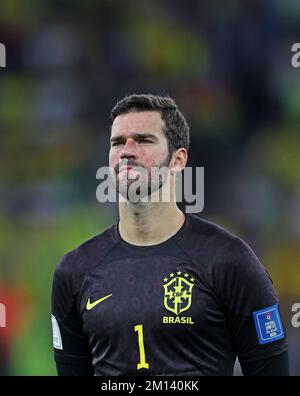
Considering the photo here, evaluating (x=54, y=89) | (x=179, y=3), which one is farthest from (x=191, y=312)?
(x=179, y=3)

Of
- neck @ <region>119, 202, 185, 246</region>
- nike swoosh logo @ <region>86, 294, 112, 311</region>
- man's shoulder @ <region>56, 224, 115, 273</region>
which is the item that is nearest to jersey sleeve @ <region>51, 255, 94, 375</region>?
man's shoulder @ <region>56, 224, 115, 273</region>

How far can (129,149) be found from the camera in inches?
123

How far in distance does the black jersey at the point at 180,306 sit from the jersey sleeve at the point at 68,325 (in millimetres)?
49

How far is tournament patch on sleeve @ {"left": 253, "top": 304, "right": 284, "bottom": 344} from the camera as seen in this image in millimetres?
3137

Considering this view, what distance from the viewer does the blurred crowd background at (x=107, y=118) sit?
7.09 m

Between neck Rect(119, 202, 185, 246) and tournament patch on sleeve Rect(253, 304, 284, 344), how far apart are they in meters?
0.52

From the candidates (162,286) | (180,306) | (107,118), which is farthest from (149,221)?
(107,118)

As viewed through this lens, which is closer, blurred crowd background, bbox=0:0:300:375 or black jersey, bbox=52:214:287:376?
black jersey, bbox=52:214:287:376

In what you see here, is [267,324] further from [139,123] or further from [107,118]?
[107,118]

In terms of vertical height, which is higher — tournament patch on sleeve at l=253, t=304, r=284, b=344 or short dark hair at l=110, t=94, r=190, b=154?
short dark hair at l=110, t=94, r=190, b=154

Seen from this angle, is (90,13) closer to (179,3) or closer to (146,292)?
(179,3)

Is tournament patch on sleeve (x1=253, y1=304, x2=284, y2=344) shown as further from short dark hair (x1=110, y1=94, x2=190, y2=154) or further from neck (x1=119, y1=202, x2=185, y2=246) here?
short dark hair (x1=110, y1=94, x2=190, y2=154)

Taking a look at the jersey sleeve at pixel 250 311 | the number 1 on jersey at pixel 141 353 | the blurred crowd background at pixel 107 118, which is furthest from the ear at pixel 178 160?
the blurred crowd background at pixel 107 118

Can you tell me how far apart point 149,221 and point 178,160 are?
1.03ft
